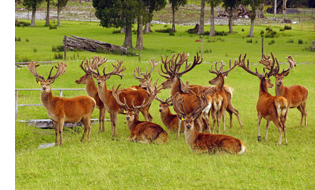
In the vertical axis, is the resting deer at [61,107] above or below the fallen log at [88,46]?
below

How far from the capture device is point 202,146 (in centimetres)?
811

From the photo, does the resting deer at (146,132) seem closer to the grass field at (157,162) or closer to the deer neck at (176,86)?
the grass field at (157,162)

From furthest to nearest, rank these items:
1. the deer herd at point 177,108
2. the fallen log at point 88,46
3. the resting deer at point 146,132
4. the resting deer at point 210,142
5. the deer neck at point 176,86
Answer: the fallen log at point 88,46, the deer neck at point 176,86, the resting deer at point 146,132, the deer herd at point 177,108, the resting deer at point 210,142

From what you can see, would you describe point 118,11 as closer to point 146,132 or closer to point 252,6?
point 252,6

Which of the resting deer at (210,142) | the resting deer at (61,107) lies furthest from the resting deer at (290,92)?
the resting deer at (61,107)

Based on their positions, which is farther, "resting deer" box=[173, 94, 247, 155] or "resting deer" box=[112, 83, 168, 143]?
"resting deer" box=[112, 83, 168, 143]

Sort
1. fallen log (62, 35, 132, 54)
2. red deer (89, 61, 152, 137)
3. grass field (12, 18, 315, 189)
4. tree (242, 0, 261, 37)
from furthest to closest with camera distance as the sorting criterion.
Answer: tree (242, 0, 261, 37) < fallen log (62, 35, 132, 54) < red deer (89, 61, 152, 137) < grass field (12, 18, 315, 189)

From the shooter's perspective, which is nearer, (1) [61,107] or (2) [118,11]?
(1) [61,107]

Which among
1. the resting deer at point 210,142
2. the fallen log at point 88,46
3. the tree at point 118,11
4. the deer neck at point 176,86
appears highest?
the tree at point 118,11

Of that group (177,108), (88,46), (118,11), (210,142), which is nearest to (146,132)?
(177,108)

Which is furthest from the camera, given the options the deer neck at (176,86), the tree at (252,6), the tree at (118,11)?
the tree at (252,6)

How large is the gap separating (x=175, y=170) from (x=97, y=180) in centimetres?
136

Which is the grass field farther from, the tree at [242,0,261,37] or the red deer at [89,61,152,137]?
the tree at [242,0,261,37]

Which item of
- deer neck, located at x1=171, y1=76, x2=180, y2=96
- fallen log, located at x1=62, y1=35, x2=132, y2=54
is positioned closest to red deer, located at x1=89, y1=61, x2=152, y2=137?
deer neck, located at x1=171, y1=76, x2=180, y2=96
